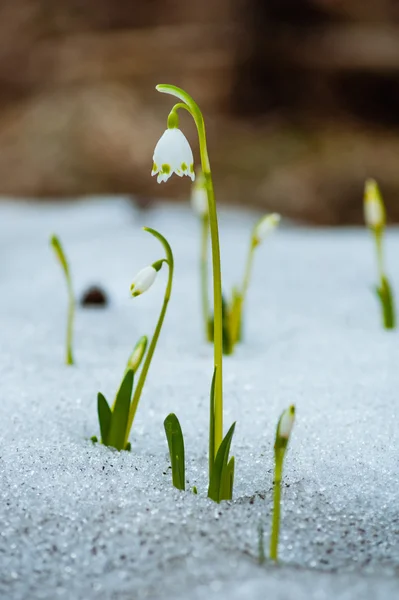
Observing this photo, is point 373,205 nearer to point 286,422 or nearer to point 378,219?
point 378,219

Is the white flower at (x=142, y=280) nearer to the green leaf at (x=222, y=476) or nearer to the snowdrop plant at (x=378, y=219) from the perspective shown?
the green leaf at (x=222, y=476)

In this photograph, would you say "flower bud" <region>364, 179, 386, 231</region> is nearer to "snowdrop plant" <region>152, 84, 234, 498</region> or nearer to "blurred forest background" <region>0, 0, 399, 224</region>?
"snowdrop plant" <region>152, 84, 234, 498</region>

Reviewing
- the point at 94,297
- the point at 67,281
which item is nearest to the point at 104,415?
the point at 67,281

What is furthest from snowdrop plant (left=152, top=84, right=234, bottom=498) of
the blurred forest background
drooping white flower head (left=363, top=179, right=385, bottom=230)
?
the blurred forest background

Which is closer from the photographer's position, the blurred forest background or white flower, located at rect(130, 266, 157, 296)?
white flower, located at rect(130, 266, 157, 296)

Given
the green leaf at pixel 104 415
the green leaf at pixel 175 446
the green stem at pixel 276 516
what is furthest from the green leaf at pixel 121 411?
the green stem at pixel 276 516

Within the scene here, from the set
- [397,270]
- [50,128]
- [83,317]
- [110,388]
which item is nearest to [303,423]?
[110,388]
